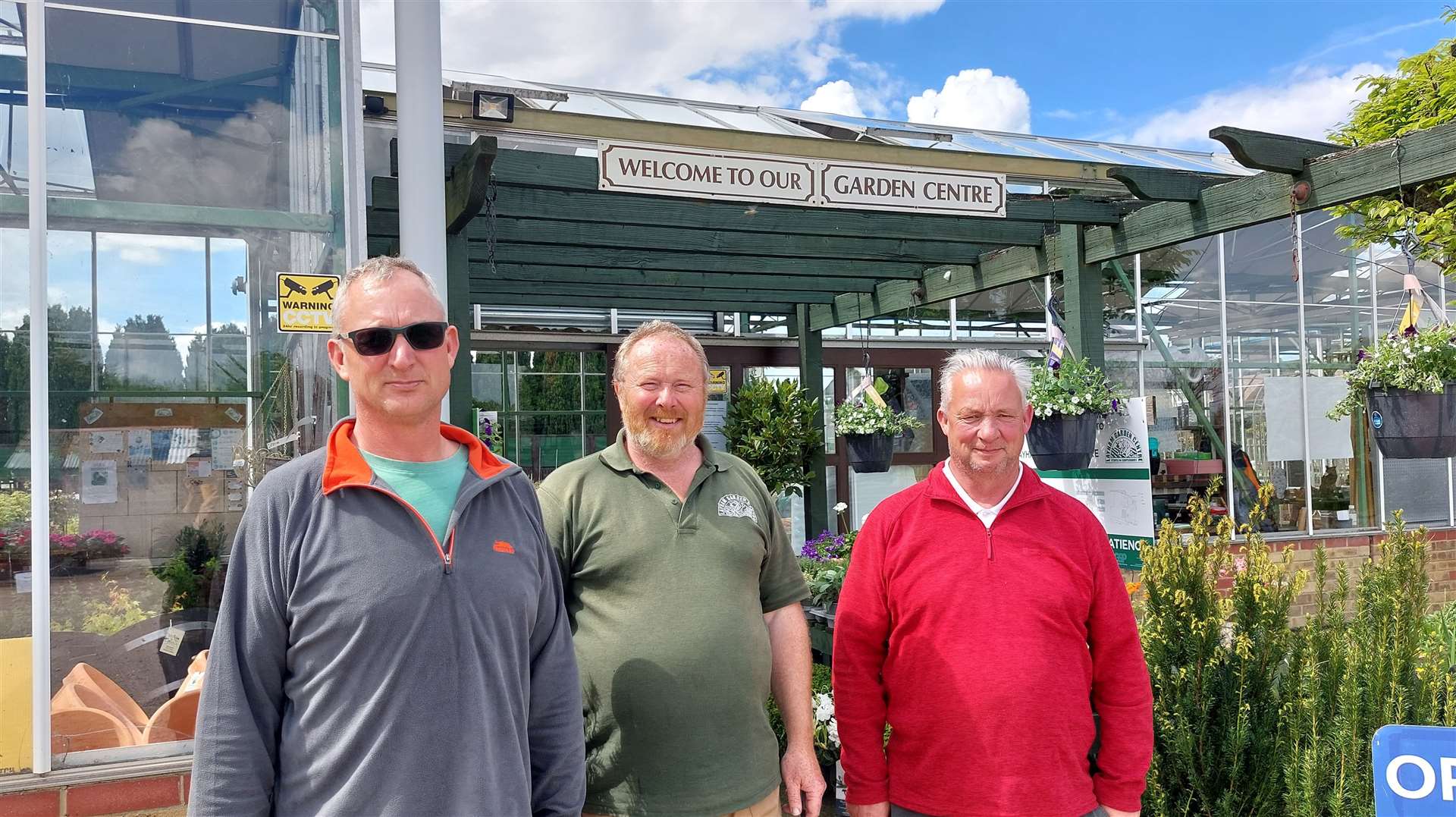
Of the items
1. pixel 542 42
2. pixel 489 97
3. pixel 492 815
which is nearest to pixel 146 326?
pixel 492 815

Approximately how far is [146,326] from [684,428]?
233cm

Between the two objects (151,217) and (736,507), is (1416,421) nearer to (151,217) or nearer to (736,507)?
(736,507)

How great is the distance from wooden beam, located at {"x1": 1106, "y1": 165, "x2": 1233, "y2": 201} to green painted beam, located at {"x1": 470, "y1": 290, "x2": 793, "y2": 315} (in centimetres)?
388

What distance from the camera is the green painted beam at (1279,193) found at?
3.93 meters

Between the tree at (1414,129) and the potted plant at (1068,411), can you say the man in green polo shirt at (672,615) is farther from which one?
the tree at (1414,129)

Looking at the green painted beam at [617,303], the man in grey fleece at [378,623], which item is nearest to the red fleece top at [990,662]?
the man in grey fleece at [378,623]

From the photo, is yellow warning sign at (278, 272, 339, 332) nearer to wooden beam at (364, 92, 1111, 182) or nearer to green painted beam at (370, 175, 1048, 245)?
green painted beam at (370, 175, 1048, 245)

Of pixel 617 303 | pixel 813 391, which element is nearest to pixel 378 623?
pixel 617 303

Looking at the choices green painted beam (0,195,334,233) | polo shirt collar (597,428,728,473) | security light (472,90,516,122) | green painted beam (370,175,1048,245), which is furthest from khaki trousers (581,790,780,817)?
security light (472,90,516,122)

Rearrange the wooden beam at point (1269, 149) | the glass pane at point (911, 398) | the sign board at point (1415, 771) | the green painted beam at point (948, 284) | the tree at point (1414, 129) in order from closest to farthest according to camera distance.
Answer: the sign board at point (1415, 771) → the wooden beam at point (1269, 149) → the tree at point (1414, 129) → the green painted beam at point (948, 284) → the glass pane at point (911, 398)

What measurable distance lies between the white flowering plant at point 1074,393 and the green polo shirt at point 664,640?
2757 mm

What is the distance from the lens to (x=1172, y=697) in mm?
3062

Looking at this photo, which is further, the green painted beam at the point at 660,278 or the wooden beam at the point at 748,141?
the wooden beam at the point at 748,141

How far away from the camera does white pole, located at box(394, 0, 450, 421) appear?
11.5 ft
